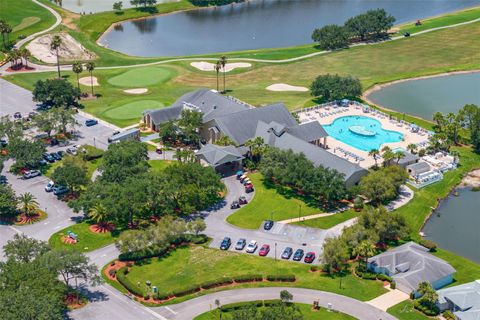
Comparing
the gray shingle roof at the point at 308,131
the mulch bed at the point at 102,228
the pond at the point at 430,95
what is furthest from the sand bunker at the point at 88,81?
the mulch bed at the point at 102,228

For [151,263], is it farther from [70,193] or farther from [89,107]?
[89,107]

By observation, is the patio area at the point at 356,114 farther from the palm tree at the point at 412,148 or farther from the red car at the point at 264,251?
the red car at the point at 264,251

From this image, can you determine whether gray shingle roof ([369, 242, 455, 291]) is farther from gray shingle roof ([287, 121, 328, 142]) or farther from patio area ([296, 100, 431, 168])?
gray shingle roof ([287, 121, 328, 142])

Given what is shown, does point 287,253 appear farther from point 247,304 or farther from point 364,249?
point 247,304

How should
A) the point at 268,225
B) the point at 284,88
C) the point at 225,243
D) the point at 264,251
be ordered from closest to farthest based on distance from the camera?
1. the point at 264,251
2. the point at 225,243
3. the point at 268,225
4. the point at 284,88

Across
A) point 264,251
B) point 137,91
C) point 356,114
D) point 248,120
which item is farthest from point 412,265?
point 137,91
